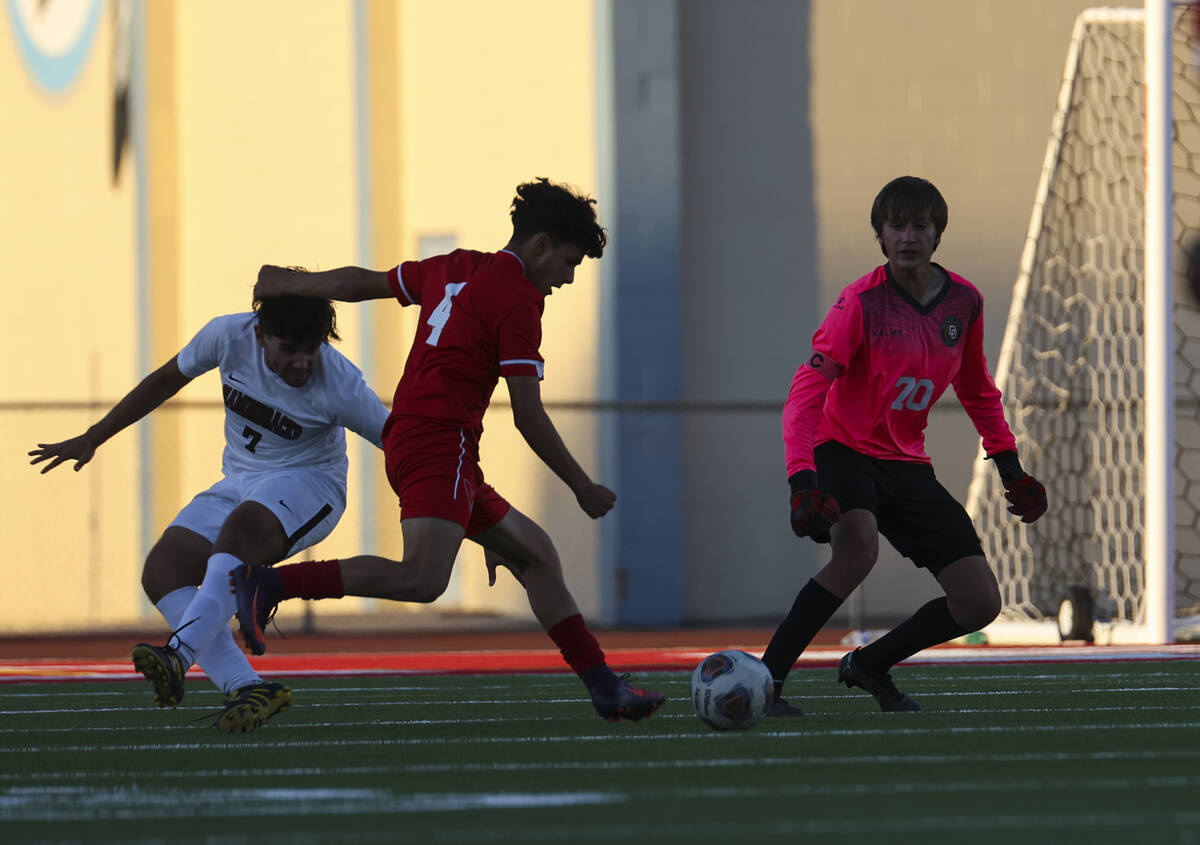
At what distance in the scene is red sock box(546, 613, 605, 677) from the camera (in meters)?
5.61

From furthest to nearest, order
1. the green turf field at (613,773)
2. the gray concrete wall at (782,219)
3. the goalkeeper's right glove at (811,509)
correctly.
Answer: the gray concrete wall at (782,219)
the goalkeeper's right glove at (811,509)
the green turf field at (613,773)

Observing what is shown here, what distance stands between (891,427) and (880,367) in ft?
0.66

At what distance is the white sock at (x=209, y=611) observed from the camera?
5500mm

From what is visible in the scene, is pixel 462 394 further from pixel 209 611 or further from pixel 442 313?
pixel 209 611

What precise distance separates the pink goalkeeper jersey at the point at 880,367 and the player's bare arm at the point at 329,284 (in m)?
1.32

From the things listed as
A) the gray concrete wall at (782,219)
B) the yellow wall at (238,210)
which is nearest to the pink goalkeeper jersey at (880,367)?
the yellow wall at (238,210)

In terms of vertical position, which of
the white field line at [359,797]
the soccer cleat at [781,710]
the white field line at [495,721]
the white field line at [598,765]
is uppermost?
the white field line at [359,797]

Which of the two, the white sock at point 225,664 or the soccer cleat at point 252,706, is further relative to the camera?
the white sock at point 225,664

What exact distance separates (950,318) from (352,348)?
926 centimetres

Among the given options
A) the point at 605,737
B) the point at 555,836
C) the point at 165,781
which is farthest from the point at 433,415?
the point at 555,836

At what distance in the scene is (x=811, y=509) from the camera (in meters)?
5.34

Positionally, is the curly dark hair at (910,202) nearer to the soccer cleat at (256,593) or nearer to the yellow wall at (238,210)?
the soccer cleat at (256,593)

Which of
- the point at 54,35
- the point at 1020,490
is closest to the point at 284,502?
the point at 1020,490

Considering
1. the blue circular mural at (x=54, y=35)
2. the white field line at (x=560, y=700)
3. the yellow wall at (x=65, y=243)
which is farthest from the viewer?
the blue circular mural at (x=54, y=35)
